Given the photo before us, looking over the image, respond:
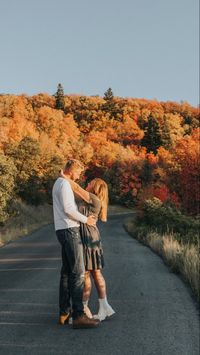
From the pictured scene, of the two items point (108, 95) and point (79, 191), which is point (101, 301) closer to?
point (79, 191)

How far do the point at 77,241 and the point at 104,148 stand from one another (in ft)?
289

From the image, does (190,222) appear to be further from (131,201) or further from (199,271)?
(131,201)

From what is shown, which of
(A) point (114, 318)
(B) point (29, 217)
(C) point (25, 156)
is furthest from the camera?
(C) point (25, 156)

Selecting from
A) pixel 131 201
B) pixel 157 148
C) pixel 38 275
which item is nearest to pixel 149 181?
pixel 131 201

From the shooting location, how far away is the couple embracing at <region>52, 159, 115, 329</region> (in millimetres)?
5695

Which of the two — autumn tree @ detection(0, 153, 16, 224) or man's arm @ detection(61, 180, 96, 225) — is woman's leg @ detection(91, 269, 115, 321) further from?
autumn tree @ detection(0, 153, 16, 224)

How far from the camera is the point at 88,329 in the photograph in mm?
5738

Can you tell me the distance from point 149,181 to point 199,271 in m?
72.0

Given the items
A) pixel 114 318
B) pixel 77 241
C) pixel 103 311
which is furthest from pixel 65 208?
pixel 114 318

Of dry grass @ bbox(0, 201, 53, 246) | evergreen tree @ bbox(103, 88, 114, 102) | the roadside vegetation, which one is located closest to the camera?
the roadside vegetation

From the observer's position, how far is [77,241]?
227 inches

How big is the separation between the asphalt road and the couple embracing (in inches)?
8.5

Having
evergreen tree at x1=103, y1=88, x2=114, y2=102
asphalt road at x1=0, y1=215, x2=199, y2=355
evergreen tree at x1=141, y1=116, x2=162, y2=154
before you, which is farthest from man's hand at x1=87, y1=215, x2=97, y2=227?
evergreen tree at x1=103, y1=88, x2=114, y2=102

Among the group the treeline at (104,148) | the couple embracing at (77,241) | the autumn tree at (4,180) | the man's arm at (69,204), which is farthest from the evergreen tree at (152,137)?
the man's arm at (69,204)
